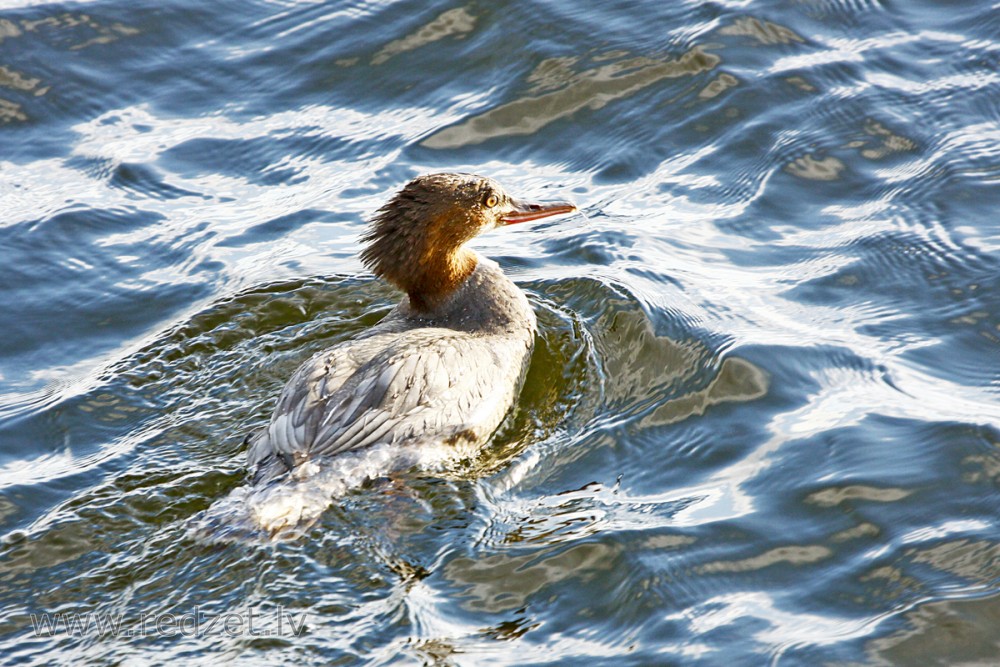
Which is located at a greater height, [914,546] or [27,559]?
[27,559]

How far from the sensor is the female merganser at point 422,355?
598 centimetres

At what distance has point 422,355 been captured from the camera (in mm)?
6355

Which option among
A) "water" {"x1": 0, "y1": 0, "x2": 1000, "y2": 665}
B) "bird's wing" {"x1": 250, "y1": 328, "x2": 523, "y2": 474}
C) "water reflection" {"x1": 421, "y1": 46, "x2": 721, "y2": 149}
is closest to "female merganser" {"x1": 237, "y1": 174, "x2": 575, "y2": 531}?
"bird's wing" {"x1": 250, "y1": 328, "x2": 523, "y2": 474}

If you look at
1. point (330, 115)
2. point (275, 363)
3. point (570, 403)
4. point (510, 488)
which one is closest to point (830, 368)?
point (570, 403)

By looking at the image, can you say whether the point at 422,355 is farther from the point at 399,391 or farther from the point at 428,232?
the point at 428,232

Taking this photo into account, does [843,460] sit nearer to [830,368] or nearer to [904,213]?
[830,368]

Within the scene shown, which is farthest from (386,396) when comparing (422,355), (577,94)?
(577,94)

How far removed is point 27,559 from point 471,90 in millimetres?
5461

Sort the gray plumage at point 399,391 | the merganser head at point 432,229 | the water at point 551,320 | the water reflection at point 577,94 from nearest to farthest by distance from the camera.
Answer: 1. the water at point 551,320
2. the gray plumage at point 399,391
3. the merganser head at point 432,229
4. the water reflection at point 577,94

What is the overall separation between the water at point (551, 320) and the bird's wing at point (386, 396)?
265 mm

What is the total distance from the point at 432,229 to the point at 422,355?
106cm

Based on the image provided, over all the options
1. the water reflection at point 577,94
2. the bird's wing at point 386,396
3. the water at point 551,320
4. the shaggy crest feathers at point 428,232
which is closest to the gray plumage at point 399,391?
the bird's wing at point 386,396

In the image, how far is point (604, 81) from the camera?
9.41 metres

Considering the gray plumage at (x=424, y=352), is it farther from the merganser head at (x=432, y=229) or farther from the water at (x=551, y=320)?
the water at (x=551, y=320)
